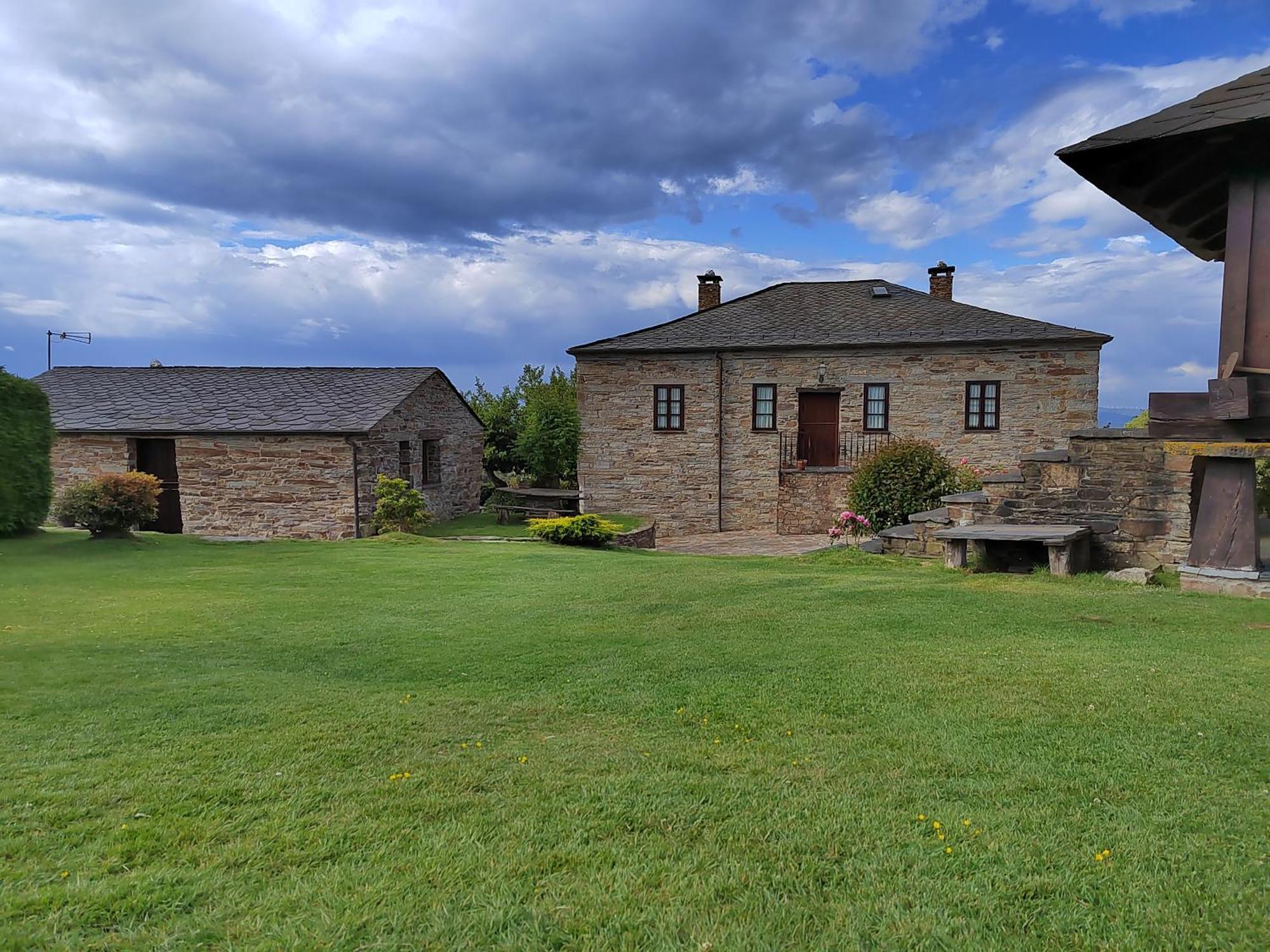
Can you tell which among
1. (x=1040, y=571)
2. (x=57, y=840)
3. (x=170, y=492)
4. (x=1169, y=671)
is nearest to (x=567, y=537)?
(x=1040, y=571)

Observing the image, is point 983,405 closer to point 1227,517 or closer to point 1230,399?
point 1227,517

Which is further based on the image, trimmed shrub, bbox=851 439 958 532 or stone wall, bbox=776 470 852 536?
stone wall, bbox=776 470 852 536

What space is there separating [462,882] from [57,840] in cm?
166

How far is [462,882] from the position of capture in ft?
8.77

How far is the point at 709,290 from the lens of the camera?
74.6 feet

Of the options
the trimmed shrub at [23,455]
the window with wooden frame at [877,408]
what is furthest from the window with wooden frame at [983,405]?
the trimmed shrub at [23,455]

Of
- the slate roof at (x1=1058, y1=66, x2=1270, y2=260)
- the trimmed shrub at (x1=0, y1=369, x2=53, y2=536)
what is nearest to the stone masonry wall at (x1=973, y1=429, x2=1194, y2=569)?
the slate roof at (x1=1058, y1=66, x2=1270, y2=260)

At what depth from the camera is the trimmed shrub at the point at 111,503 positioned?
40.5 ft

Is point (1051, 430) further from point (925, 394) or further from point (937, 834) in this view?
point (937, 834)

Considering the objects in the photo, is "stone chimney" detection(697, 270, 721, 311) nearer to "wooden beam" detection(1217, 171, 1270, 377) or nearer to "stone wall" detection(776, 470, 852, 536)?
"stone wall" detection(776, 470, 852, 536)

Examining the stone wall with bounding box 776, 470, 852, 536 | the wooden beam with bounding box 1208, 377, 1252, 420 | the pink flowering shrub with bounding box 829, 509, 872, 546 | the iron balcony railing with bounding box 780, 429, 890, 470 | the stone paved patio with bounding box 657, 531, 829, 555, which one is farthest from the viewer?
the iron balcony railing with bounding box 780, 429, 890, 470

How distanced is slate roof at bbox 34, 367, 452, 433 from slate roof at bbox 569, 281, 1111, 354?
5351 mm

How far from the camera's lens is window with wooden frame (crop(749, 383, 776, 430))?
1923 centimetres

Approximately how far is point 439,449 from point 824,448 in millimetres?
10110
